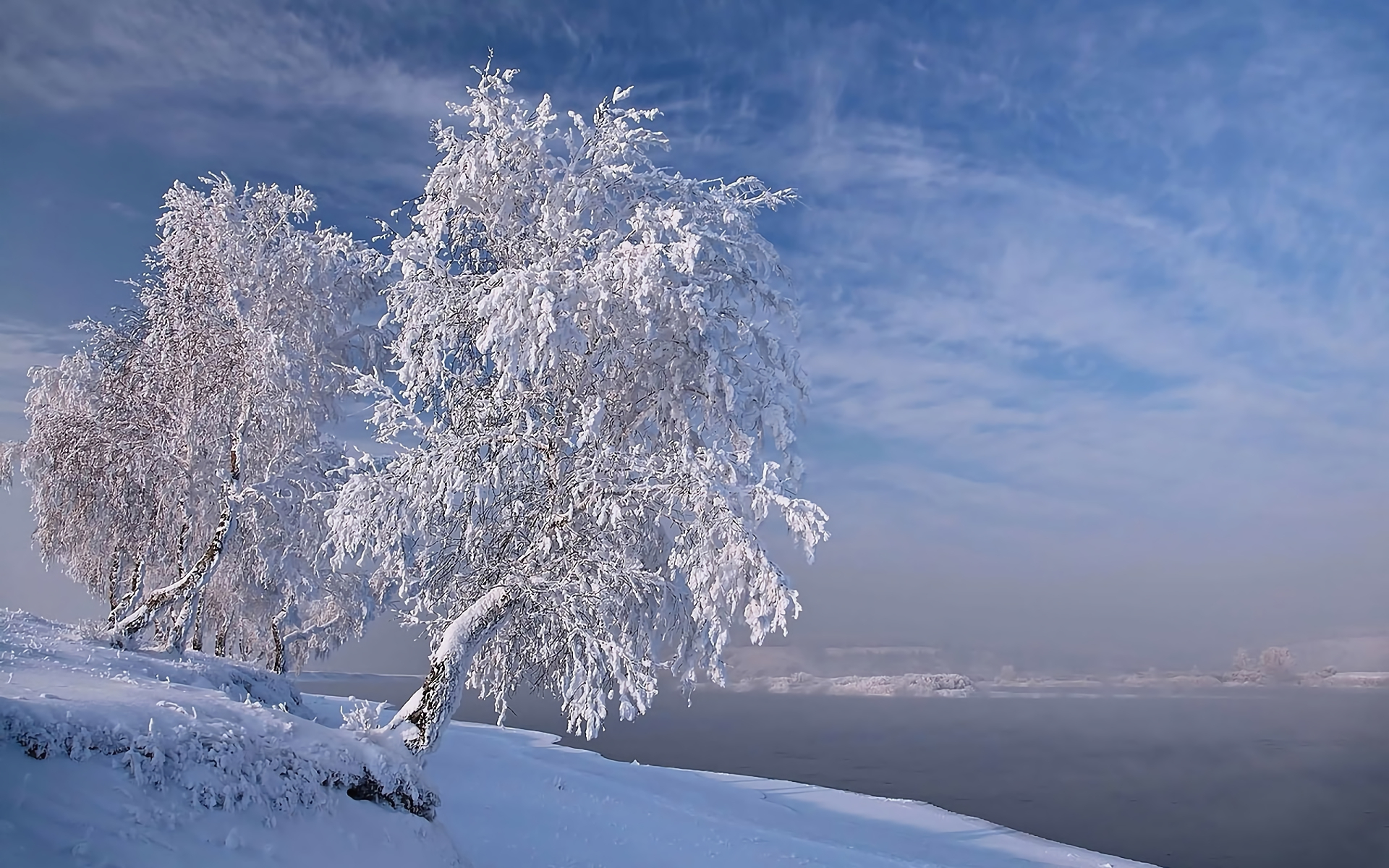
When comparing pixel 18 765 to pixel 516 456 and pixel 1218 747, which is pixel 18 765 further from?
pixel 1218 747

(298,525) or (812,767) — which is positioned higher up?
(298,525)

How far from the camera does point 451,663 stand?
9938 mm

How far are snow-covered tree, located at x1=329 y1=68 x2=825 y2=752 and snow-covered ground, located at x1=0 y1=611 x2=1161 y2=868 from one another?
1.89m

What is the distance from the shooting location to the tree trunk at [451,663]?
9.82 metres

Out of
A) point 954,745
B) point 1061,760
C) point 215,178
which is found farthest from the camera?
point 954,745

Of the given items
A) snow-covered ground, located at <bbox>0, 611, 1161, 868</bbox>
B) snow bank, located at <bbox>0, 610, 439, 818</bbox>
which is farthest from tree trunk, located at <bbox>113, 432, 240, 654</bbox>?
snow bank, located at <bbox>0, 610, 439, 818</bbox>

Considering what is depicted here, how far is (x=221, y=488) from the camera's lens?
16922 mm

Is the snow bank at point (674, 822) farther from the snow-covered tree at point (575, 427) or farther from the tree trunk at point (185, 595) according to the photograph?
the tree trunk at point (185, 595)

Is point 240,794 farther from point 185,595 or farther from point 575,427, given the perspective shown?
point 185,595

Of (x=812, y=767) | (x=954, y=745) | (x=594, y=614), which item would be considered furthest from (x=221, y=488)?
(x=954, y=745)

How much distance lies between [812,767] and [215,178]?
105ft

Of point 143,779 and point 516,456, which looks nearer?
point 143,779

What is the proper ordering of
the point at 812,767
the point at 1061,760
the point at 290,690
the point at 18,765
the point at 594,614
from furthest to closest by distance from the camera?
the point at 1061,760 < the point at 812,767 < the point at 290,690 < the point at 594,614 < the point at 18,765

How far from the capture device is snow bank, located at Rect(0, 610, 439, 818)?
613cm
